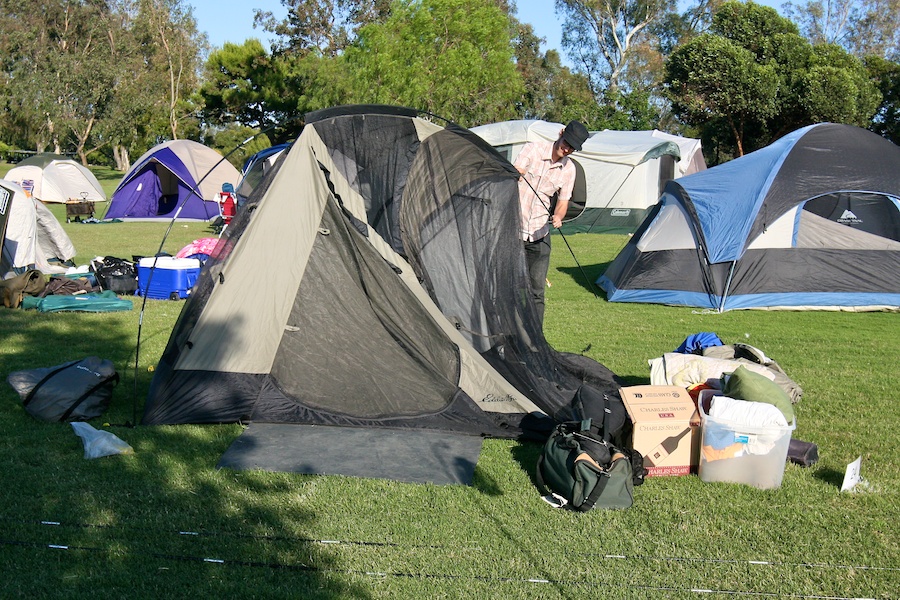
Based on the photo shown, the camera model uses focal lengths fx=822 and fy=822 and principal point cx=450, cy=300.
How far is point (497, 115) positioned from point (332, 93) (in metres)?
5.94

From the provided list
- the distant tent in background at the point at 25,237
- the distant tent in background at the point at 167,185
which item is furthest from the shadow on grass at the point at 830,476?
the distant tent in background at the point at 167,185

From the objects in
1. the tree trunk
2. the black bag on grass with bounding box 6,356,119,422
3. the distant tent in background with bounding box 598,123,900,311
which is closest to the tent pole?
the distant tent in background with bounding box 598,123,900,311

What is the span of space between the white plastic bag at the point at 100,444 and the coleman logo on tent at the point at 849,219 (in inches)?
364

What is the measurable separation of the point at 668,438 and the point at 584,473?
2.29 feet

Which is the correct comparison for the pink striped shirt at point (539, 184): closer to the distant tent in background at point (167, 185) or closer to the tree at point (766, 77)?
the distant tent in background at point (167, 185)

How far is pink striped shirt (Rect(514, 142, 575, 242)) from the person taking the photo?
657cm

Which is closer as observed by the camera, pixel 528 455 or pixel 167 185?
pixel 528 455

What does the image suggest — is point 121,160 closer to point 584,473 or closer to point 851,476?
point 584,473

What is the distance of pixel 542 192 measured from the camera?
6.77 m

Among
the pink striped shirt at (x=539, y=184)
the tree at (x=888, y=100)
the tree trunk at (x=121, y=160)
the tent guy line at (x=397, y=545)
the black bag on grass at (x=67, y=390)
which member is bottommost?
the tree trunk at (x=121, y=160)

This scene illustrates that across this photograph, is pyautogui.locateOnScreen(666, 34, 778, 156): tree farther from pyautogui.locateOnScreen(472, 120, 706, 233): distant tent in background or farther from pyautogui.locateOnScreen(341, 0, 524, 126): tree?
pyautogui.locateOnScreen(472, 120, 706, 233): distant tent in background

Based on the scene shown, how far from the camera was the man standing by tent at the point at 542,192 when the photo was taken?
654 cm

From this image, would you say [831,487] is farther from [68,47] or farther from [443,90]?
[68,47]

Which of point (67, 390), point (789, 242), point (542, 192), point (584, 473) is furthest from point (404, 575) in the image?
point (789, 242)
